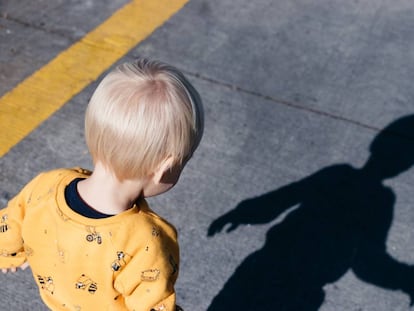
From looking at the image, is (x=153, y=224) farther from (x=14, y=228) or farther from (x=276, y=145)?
(x=276, y=145)

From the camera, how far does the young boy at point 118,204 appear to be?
1.77 meters

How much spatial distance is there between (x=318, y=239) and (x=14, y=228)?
183cm

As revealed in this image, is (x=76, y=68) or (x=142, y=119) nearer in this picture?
(x=142, y=119)

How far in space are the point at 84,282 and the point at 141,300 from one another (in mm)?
180

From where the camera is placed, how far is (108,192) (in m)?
1.91

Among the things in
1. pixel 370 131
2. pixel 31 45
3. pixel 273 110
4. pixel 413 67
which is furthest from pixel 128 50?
pixel 413 67

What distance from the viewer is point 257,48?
469 cm

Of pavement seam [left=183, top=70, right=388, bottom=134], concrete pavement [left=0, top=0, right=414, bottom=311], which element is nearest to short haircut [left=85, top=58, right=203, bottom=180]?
concrete pavement [left=0, top=0, right=414, bottom=311]

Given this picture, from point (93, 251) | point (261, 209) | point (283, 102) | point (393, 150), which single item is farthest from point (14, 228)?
point (393, 150)

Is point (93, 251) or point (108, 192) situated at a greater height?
point (108, 192)

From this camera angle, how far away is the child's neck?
74.9 inches

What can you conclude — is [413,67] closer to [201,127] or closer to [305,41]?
[305,41]

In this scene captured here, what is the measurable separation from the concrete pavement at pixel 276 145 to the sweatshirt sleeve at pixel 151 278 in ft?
3.84

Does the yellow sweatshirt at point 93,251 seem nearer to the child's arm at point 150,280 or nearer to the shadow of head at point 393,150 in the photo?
the child's arm at point 150,280
